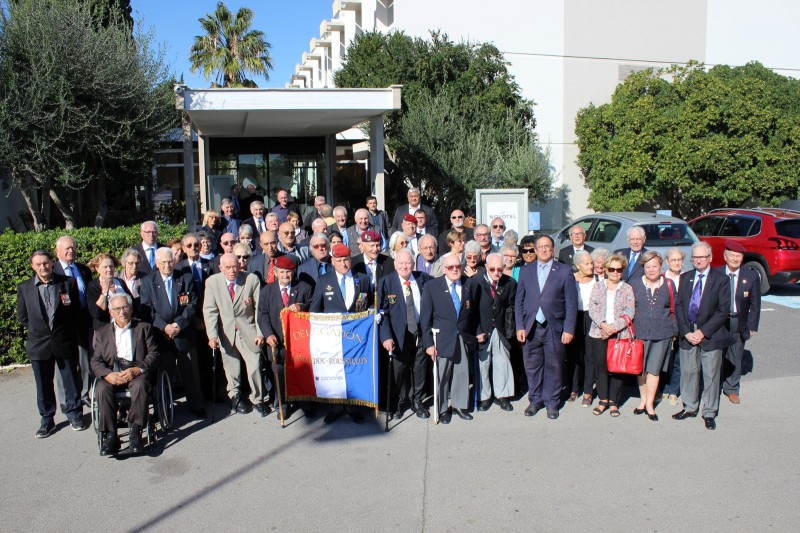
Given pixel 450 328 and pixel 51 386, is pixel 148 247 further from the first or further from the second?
pixel 450 328

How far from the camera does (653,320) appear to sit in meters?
6.96

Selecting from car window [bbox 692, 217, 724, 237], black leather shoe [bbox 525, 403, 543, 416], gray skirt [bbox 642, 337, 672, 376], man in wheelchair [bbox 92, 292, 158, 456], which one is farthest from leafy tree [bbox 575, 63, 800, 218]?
man in wheelchair [bbox 92, 292, 158, 456]

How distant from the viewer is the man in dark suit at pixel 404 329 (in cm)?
701

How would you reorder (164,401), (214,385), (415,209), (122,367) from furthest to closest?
(415,209)
(214,385)
(164,401)
(122,367)

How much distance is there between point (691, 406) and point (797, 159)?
18376 millimetres

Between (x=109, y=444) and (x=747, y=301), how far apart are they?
685 cm

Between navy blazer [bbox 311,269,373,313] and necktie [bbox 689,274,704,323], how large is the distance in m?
3.42

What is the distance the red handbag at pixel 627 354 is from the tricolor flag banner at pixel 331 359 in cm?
249

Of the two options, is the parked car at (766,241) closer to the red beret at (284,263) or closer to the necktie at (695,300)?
the necktie at (695,300)

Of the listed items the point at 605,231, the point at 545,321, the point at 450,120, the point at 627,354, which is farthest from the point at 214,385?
the point at 450,120

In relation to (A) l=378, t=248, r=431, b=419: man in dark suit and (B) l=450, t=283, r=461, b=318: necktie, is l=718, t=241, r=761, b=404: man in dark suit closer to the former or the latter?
(B) l=450, t=283, r=461, b=318: necktie

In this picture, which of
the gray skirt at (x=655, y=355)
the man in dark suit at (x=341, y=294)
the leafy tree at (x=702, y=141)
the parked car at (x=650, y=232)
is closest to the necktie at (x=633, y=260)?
the gray skirt at (x=655, y=355)

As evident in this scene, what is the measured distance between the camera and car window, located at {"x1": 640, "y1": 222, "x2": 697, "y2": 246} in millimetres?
12094

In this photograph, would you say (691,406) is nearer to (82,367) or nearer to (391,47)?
(82,367)
